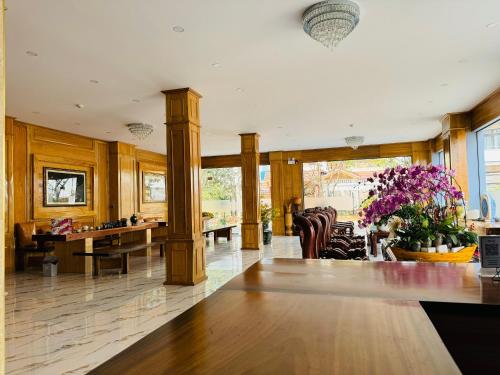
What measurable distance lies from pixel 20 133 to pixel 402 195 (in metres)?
7.75

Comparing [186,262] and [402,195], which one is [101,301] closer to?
[186,262]

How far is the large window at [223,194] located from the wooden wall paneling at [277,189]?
181 cm

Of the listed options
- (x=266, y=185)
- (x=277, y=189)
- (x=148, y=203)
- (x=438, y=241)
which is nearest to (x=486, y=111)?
(x=438, y=241)

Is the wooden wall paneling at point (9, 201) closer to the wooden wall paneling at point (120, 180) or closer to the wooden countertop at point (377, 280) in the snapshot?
the wooden wall paneling at point (120, 180)

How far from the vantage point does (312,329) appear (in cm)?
95

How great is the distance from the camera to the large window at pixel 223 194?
548 inches

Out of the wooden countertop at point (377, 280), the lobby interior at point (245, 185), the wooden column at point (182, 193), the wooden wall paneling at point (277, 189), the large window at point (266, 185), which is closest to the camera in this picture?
the lobby interior at point (245, 185)

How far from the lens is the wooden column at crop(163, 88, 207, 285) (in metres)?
5.34

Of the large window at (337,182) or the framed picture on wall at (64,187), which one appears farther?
the large window at (337,182)

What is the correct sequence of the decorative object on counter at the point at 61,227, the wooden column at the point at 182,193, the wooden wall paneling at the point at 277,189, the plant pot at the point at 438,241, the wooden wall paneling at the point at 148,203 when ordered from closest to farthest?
the plant pot at the point at 438,241 < the wooden column at the point at 182,193 < the decorative object on counter at the point at 61,227 < the wooden wall paneling at the point at 148,203 < the wooden wall paneling at the point at 277,189

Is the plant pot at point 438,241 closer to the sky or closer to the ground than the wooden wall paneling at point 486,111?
closer to the ground

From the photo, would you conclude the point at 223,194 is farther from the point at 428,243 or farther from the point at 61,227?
the point at 428,243

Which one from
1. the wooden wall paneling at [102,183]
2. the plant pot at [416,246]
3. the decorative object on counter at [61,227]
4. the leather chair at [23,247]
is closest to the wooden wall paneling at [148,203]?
the wooden wall paneling at [102,183]

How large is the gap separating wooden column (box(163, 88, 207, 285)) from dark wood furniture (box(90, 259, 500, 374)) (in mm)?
3882
